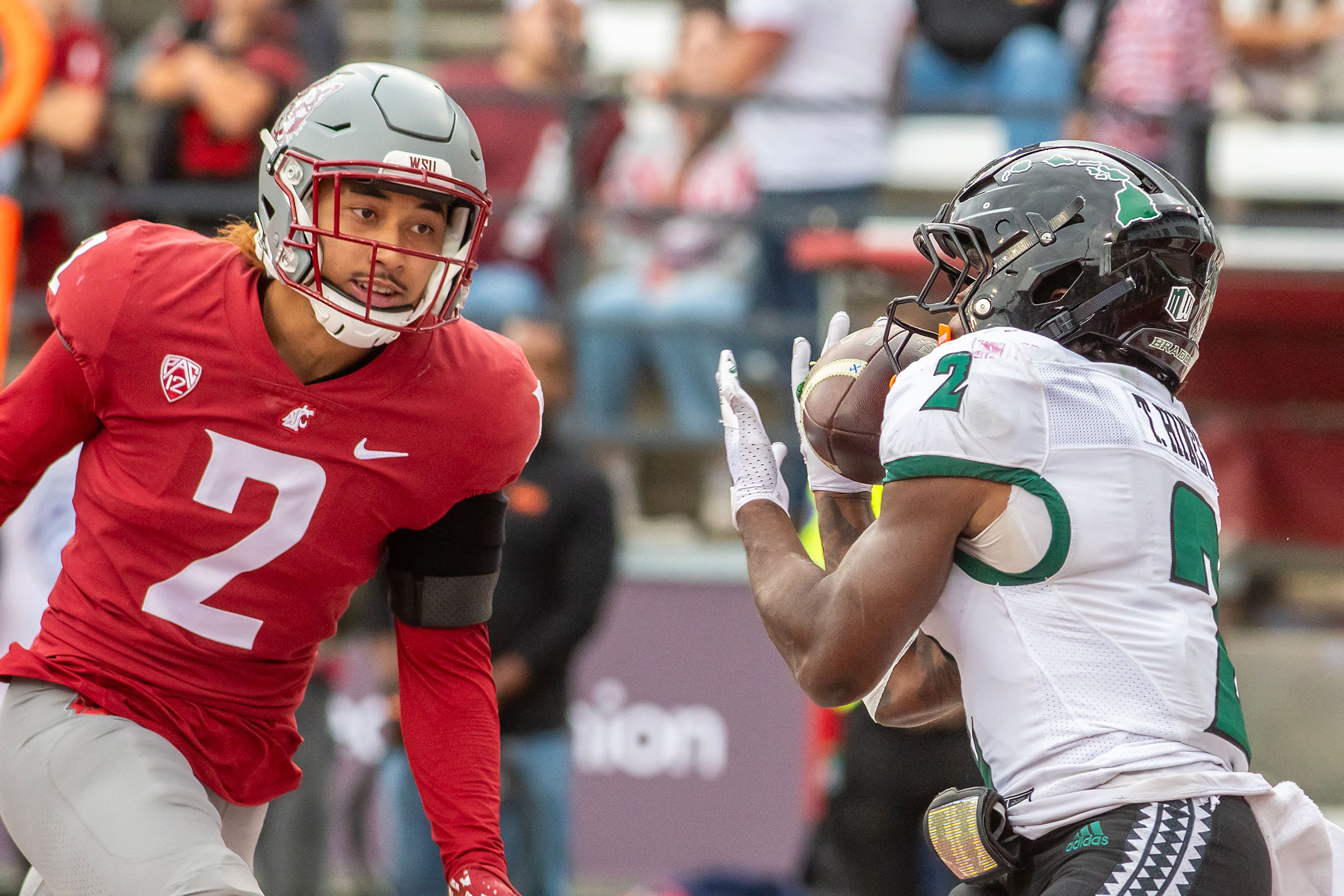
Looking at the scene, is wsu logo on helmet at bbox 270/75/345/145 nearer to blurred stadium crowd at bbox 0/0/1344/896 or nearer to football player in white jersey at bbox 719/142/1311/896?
football player in white jersey at bbox 719/142/1311/896

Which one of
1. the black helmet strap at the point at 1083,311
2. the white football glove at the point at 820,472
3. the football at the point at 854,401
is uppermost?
the black helmet strap at the point at 1083,311

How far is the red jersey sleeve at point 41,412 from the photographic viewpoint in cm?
286

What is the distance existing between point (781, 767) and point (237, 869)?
4.57m

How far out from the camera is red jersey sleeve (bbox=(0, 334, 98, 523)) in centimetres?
286

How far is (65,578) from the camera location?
2957mm

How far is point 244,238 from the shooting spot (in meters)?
3.10

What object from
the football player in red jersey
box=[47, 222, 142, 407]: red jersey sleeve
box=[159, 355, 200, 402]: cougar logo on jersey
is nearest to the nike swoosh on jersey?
the football player in red jersey

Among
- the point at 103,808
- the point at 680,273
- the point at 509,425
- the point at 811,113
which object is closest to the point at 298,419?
the point at 509,425

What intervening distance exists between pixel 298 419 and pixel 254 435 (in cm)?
8

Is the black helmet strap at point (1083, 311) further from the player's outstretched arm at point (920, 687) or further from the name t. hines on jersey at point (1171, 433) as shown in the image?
the player's outstretched arm at point (920, 687)

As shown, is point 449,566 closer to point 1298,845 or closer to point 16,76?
point 1298,845

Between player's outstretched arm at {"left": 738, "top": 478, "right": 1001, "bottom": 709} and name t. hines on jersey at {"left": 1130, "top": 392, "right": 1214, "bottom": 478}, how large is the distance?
29 centimetres

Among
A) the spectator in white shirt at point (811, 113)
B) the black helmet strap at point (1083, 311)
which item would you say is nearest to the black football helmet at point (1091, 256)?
the black helmet strap at point (1083, 311)

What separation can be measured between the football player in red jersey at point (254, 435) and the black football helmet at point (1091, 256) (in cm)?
88
